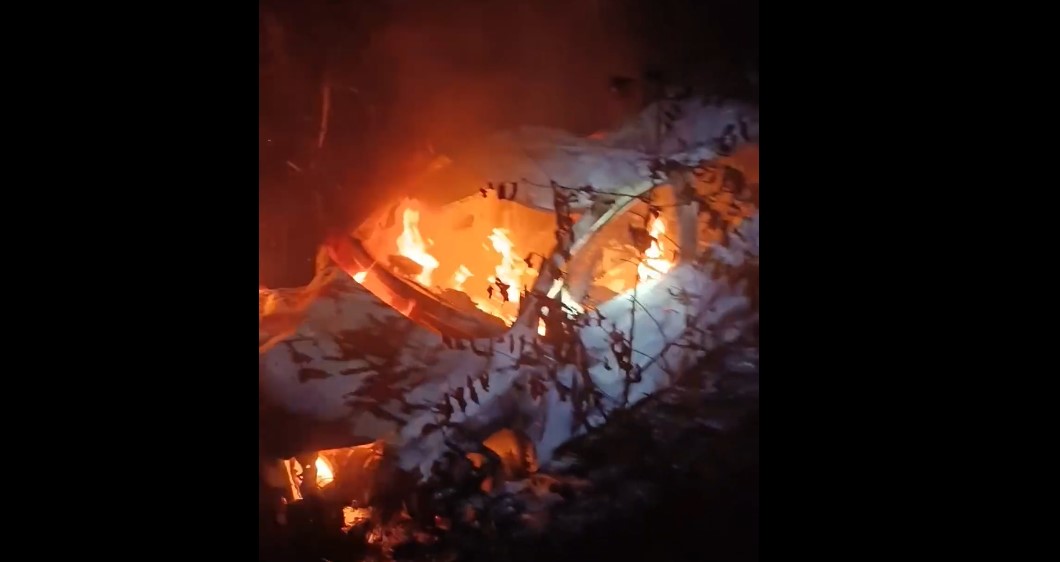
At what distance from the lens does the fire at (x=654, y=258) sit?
1.18 meters

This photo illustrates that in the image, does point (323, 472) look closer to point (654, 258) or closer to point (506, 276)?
point (506, 276)

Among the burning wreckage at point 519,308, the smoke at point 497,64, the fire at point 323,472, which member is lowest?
the fire at point 323,472

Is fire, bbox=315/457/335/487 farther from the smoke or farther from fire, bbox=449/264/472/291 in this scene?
the smoke

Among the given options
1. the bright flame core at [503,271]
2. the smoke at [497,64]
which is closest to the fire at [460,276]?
the bright flame core at [503,271]

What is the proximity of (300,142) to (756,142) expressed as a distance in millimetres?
667

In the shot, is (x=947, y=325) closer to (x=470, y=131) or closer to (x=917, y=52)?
(x=917, y=52)

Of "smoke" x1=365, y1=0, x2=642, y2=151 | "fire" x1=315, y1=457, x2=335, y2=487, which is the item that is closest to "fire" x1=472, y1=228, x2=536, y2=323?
"smoke" x1=365, y1=0, x2=642, y2=151

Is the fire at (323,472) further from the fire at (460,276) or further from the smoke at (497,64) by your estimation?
the smoke at (497,64)

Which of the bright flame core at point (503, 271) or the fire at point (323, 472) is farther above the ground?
the bright flame core at point (503, 271)

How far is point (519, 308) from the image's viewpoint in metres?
1.17

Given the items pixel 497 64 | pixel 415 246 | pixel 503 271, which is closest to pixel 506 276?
pixel 503 271

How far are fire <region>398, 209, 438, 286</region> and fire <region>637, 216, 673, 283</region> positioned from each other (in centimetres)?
30
